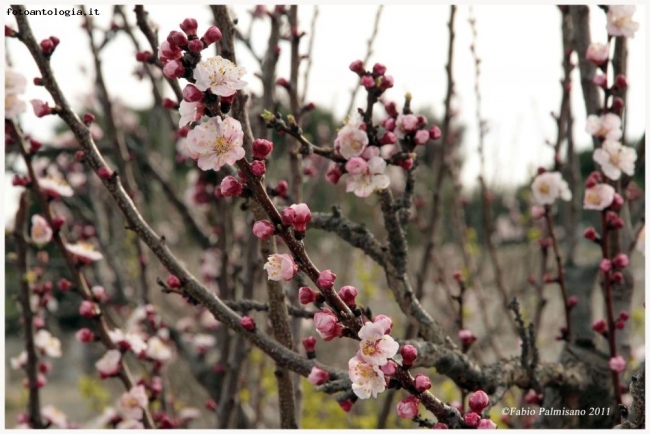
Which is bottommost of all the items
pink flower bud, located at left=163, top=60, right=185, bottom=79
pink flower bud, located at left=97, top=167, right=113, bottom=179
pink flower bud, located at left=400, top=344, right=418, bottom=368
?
pink flower bud, located at left=400, top=344, right=418, bottom=368

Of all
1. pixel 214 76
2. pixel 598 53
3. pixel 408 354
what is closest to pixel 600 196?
pixel 598 53

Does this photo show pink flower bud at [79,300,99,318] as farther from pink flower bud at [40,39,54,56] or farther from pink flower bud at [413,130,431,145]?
pink flower bud at [413,130,431,145]

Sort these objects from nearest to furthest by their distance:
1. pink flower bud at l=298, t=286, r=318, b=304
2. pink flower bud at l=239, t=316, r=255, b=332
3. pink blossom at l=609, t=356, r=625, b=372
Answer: pink flower bud at l=298, t=286, r=318, b=304, pink flower bud at l=239, t=316, r=255, b=332, pink blossom at l=609, t=356, r=625, b=372

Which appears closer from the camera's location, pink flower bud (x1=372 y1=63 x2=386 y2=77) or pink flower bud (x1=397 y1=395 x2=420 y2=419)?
pink flower bud (x1=397 y1=395 x2=420 y2=419)

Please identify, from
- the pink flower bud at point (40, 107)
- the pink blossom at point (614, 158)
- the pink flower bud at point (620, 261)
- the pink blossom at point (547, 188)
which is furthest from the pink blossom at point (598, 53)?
the pink flower bud at point (40, 107)

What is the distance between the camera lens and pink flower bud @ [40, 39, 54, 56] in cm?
179

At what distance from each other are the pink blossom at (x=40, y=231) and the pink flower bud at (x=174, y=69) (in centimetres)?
116

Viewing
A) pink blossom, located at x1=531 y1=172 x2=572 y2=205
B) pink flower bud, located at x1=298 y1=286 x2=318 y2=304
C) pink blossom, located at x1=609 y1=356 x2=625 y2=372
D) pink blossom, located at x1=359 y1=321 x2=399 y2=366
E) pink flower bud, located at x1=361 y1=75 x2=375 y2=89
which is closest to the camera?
pink blossom, located at x1=359 y1=321 x2=399 y2=366

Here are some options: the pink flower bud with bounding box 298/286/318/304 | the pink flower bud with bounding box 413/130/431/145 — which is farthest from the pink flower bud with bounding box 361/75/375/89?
the pink flower bud with bounding box 298/286/318/304

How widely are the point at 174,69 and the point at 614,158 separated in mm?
1473

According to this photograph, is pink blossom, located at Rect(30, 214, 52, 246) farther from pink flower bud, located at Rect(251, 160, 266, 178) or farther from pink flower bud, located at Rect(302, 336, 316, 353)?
pink flower bud, located at Rect(251, 160, 266, 178)

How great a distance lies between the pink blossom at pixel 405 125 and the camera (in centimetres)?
178

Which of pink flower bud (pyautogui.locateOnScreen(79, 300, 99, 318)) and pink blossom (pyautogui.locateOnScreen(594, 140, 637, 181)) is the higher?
pink blossom (pyautogui.locateOnScreen(594, 140, 637, 181))

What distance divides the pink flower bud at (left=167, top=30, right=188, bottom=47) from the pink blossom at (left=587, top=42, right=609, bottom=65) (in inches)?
58.4
